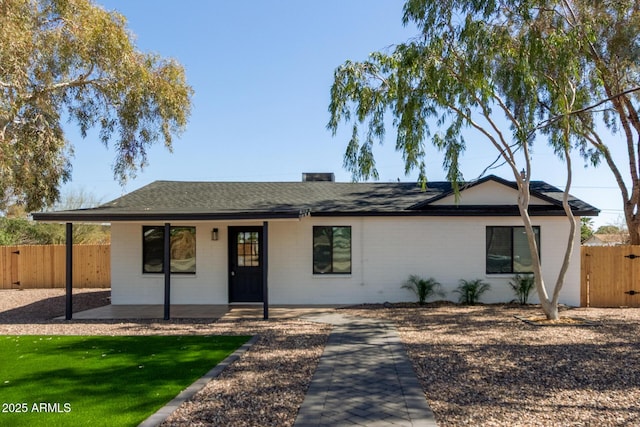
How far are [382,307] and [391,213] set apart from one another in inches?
102

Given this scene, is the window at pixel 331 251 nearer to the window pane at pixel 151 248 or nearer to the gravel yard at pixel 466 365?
the gravel yard at pixel 466 365

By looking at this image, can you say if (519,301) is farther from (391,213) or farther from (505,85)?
(505,85)

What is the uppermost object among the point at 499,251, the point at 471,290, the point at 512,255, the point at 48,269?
the point at 499,251

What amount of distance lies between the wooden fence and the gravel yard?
18.3ft

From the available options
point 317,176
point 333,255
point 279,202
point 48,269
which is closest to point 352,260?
point 333,255

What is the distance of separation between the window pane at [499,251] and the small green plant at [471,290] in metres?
0.48

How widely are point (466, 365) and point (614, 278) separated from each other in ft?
28.4

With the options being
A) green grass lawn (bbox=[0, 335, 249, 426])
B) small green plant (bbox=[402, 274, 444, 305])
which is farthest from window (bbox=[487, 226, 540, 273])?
green grass lawn (bbox=[0, 335, 249, 426])

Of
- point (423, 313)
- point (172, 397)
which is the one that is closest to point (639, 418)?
point (172, 397)

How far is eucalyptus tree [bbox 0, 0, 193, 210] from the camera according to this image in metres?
10.4

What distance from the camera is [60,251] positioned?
→ 1736 cm

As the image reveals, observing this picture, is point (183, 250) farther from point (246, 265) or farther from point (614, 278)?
point (614, 278)

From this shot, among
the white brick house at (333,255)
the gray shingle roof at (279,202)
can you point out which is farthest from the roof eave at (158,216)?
the white brick house at (333,255)

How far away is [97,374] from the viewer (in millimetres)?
6020
